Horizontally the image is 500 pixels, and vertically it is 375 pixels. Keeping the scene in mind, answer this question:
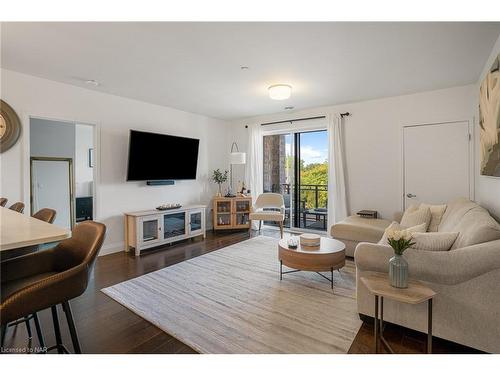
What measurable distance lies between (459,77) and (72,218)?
23.9 feet

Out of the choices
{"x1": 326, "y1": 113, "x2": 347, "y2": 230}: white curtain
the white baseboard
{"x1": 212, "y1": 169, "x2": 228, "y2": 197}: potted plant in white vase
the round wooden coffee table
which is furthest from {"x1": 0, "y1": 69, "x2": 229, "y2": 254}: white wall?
the round wooden coffee table

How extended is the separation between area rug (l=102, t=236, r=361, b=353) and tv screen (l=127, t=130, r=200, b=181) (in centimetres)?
182

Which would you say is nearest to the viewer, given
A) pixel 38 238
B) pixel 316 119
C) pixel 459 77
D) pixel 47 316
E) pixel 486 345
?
pixel 38 238

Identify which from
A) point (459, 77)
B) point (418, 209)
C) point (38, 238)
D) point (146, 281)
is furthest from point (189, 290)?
point (459, 77)

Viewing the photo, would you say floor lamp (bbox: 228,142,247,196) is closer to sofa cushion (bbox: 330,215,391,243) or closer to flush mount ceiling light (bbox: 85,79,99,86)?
sofa cushion (bbox: 330,215,391,243)

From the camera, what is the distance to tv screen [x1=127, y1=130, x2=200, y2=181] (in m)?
4.23

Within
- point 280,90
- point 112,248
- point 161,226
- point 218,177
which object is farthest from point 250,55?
point 112,248

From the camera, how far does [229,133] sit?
250 inches

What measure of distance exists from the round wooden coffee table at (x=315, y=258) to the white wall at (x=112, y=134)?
2936 millimetres

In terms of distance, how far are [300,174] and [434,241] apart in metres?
3.70

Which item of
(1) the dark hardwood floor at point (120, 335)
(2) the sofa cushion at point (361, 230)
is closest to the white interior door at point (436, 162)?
(2) the sofa cushion at point (361, 230)

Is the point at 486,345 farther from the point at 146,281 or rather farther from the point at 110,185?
the point at 110,185

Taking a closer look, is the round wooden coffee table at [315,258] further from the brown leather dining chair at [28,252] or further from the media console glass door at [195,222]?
the media console glass door at [195,222]

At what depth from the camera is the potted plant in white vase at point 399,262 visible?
1.69m
